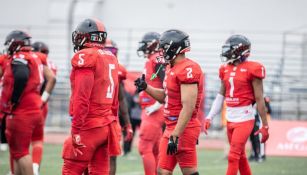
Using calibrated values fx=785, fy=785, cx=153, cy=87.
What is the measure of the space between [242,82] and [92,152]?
2832 mm

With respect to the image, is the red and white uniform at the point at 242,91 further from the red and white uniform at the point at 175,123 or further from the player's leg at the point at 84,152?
the player's leg at the point at 84,152

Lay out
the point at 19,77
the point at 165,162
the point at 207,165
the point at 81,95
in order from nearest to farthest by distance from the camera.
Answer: the point at 81,95 < the point at 165,162 < the point at 19,77 < the point at 207,165

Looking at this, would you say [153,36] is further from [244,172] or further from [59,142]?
[59,142]

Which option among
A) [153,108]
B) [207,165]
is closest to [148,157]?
[153,108]

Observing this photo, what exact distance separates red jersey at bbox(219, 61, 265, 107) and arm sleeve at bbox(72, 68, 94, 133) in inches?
114

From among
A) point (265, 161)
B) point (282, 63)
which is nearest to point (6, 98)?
point (265, 161)

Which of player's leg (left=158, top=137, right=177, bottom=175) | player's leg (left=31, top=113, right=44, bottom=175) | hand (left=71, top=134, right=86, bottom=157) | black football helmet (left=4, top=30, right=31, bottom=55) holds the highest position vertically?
black football helmet (left=4, top=30, right=31, bottom=55)

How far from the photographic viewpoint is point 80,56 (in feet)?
24.1

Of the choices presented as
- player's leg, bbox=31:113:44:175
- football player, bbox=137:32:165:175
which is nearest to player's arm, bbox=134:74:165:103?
football player, bbox=137:32:165:175

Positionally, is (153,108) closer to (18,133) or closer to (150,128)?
(150,128)

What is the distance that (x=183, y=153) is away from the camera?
8234 mm

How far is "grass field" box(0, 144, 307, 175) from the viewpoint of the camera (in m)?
12.8

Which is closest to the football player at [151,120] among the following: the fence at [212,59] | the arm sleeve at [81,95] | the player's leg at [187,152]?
the player's leg at [187,152]

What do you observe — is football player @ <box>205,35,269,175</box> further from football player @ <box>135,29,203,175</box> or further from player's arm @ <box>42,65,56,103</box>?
player's arm @ <box>42,65,56,103</box>
